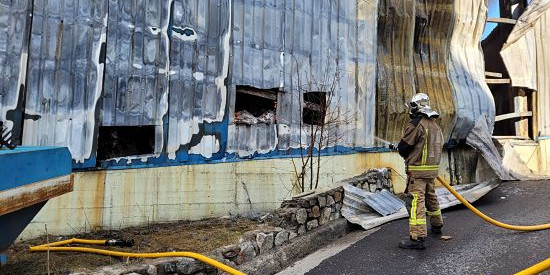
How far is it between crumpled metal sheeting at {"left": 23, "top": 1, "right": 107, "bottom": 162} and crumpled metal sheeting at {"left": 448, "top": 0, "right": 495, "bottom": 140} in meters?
11.0

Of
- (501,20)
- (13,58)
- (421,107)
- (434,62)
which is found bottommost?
(421,107)

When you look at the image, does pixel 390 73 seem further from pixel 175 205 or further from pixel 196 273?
pixel 196 273

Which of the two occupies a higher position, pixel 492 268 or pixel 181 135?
pixel 181 135

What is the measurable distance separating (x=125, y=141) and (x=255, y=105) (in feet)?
9.51

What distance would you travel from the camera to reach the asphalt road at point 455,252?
13.9ft

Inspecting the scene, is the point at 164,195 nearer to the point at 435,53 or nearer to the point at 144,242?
the point at 144,242

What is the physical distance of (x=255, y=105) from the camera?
8117 mm

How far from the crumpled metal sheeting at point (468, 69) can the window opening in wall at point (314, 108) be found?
6.00 metres

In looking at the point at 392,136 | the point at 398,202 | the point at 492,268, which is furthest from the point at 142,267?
the point at 392,136

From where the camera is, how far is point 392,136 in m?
10.8

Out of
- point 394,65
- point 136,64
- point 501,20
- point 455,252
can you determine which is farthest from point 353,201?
point 501,20

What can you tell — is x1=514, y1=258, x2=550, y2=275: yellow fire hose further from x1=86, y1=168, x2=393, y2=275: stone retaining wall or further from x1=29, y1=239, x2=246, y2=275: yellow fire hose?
x1=86, y1=168, x2=393, y2=275: stone retaining wall

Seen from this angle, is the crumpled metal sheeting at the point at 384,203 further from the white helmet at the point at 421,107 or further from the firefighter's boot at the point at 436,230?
the white helmet at the point at 421,107

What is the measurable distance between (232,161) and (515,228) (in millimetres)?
4796
